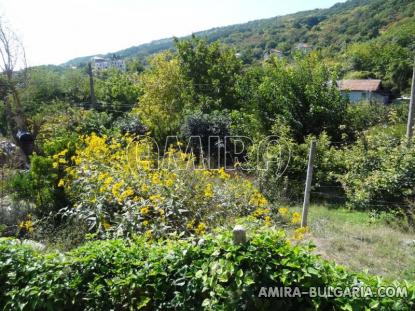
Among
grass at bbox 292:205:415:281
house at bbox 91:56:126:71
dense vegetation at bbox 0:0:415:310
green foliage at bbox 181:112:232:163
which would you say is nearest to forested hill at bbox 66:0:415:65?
house at bbox 91:56:126:71

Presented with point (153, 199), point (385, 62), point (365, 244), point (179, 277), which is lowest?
point (385, 62)

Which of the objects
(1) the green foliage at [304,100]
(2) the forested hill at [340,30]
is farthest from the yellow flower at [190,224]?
(2) the forested hill at [340,30]

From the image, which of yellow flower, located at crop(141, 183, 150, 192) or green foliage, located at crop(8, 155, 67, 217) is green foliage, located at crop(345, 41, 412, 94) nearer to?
yellow flower, located at crop(141, 183, 150, 192)

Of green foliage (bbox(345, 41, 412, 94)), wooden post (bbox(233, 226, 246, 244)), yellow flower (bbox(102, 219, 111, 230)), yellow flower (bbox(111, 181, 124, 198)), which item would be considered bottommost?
green foliage (bbox(345, 41, 412, 94))

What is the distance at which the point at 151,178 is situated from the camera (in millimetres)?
5055

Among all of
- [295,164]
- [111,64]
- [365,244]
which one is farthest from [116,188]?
[111,64]

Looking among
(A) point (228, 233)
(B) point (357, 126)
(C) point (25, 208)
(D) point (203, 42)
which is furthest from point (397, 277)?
(D) point (203, 42)

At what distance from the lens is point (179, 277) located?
2752mm

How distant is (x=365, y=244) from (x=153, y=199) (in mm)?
3062

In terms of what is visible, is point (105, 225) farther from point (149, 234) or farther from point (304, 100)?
point (304, 100)

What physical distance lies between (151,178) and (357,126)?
682 centimetres

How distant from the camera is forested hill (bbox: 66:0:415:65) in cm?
4925

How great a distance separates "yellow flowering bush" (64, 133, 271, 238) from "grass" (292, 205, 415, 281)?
3.40 ft

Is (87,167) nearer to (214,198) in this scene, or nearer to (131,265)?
(214,198)
